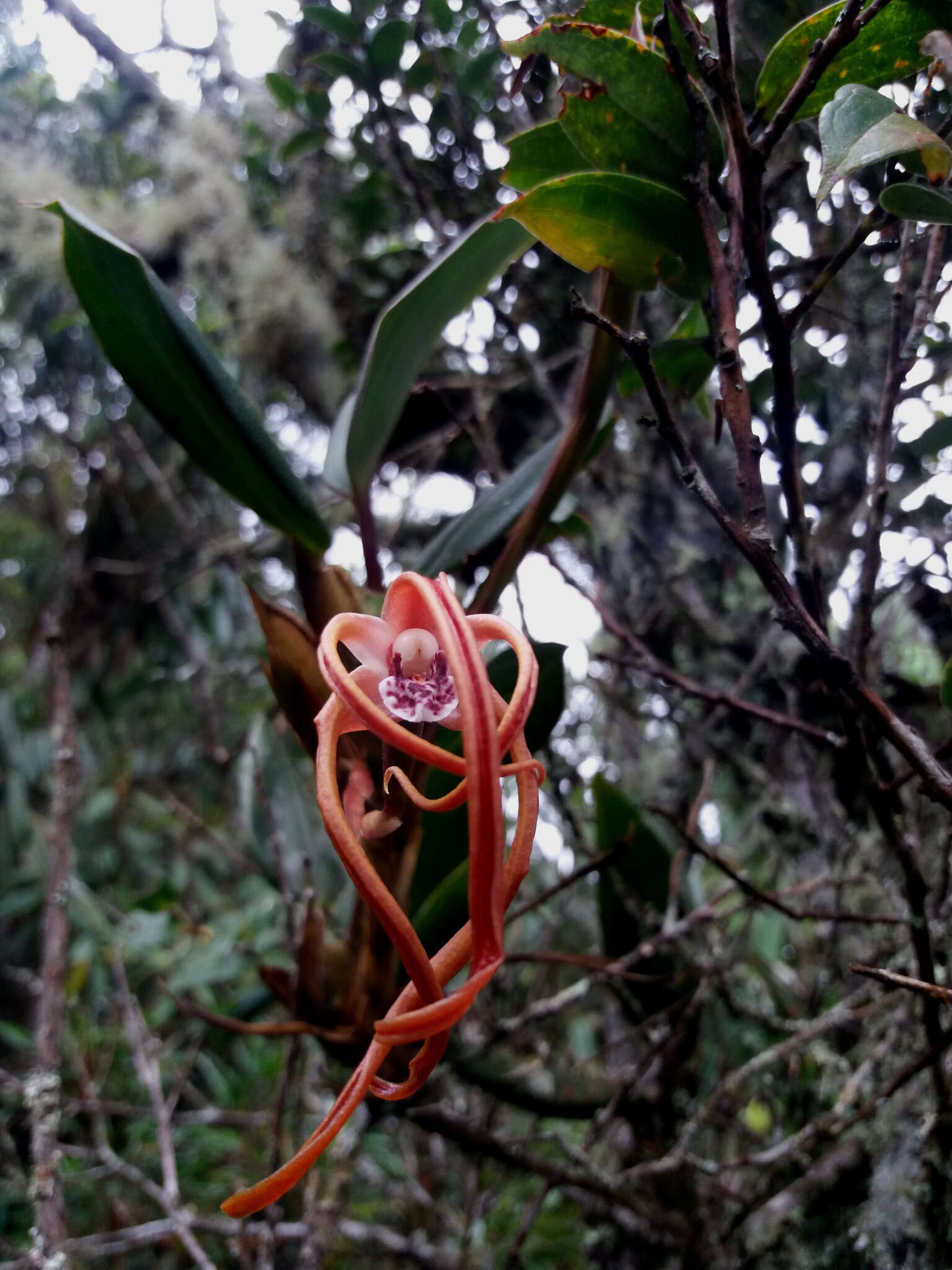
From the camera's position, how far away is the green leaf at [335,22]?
0.98m

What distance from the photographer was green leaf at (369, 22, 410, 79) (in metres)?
1.02

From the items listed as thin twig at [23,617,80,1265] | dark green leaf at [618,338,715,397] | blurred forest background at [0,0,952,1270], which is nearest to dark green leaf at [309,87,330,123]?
blurred forest background at [0,0,952,1270]

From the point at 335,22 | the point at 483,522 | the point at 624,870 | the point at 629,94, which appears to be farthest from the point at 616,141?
the point at 335,22

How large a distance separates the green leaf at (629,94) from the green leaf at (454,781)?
29 centimetres

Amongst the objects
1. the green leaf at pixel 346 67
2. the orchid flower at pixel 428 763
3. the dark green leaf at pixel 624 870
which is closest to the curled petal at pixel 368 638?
the orchid flower at pixel 428 763

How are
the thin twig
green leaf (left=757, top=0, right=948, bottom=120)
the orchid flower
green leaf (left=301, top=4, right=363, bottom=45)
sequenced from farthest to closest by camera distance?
green leaf (left=301, top=4, right=363, bottom=45)
the thin twig
green leaf (left=757, top=0, right=948, bottom=120)
the orchid flower

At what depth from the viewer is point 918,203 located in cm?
36

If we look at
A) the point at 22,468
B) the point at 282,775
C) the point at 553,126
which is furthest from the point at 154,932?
the point at 22,468

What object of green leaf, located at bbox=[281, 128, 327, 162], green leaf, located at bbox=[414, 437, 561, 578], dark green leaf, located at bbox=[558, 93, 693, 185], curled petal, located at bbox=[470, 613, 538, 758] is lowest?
curled petal, located at bbox=[470, 613, 538, 758]

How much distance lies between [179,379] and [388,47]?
2.63ft

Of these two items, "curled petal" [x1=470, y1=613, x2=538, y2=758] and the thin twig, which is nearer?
"curled petal" [x1=470, y1=613, x2=538, y2=758]

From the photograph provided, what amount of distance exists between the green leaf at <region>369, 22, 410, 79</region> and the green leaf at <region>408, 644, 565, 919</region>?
88 centimetres

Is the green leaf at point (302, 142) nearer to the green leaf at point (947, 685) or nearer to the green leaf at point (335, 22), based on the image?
the green leaf at point (335, 22)

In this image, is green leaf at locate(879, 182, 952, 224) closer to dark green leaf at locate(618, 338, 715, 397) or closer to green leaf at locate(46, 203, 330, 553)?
dark green leaf at locate(618, 338, 715, 397)
